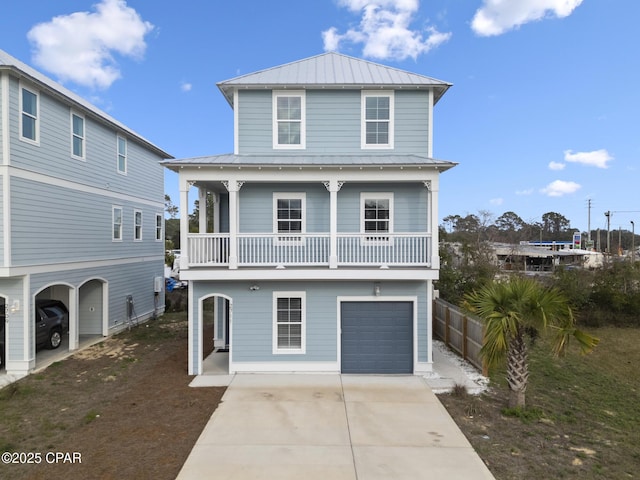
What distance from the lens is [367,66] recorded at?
11766mm

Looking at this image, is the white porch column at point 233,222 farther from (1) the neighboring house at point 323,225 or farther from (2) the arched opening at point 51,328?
(2) the arched opening at point 51,328

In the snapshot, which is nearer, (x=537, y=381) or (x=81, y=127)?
(x=537, y=381)

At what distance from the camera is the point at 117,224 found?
15.2 meters

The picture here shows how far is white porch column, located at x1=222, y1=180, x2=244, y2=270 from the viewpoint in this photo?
9508 mm

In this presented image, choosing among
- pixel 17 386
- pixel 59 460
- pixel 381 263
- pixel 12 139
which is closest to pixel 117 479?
pixel 59 460

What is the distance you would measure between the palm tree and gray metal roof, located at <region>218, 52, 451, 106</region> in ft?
20.7

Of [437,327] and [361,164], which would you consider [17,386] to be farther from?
[437,327]

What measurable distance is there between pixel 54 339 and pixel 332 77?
12224mm

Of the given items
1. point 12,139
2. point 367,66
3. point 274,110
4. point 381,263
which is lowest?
point 381,263

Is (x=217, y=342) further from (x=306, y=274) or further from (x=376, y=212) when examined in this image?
(x=376, y=212)

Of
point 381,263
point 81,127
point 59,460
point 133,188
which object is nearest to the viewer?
point 59,460

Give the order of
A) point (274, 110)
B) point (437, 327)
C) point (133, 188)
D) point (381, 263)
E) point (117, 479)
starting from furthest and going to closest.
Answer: point (133, 188) → point (437, 327) → point (274, 110) → point (381, 263) → point (117, 479)

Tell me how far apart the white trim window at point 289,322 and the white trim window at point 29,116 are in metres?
8.12

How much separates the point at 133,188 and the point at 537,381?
646 inches
